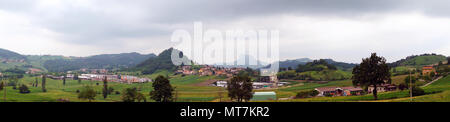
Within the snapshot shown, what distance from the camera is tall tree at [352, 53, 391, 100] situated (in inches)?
2010

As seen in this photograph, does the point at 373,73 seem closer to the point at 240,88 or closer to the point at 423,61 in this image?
the point at 240,88

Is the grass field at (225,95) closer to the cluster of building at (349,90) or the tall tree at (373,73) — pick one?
the tall tree at (373,73)

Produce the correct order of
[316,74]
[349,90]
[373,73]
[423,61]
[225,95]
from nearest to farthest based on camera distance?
[373,73] → [349,90] → [225,95] → [316,74] → [423,61]

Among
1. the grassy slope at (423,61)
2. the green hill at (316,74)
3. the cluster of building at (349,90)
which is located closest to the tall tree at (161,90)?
the cluster of building at (349,90)

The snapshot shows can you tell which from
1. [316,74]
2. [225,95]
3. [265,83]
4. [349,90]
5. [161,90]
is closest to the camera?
[161,90]

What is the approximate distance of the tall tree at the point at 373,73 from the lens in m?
51.0

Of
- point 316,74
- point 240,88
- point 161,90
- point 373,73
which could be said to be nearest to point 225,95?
point 240,88

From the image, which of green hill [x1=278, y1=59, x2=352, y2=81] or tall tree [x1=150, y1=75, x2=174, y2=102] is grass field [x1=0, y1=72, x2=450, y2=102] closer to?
green hill [x1=278, y1=59, x2=352, y2=81]

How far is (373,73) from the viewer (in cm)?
5116

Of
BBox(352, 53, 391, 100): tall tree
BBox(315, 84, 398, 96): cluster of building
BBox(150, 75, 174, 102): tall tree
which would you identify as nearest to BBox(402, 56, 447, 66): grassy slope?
BBox(315, 84, 398, 96): cluster of building
